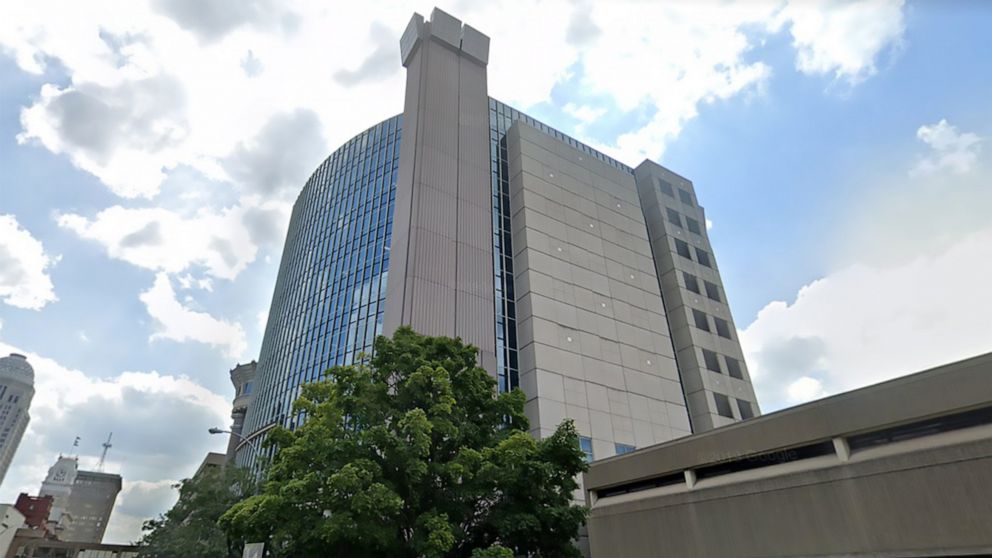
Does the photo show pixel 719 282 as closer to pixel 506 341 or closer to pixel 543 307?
pixel 543 307

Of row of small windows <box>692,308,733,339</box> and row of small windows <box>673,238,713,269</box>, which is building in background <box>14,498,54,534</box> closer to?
row of small windows <box>692,308,733,339</box>

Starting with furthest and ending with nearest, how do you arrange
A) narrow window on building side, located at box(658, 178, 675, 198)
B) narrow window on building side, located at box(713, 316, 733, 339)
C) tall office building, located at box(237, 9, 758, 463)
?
narrow window on building side, located at box(658, 178, 675, 198) → narrow window on building side, located at box(713, 316, 733, 339) → tall office building, located at box(237, 9, 758, 463)

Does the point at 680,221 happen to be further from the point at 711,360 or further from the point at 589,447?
the point at 589,447

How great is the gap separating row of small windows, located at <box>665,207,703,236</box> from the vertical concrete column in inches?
829

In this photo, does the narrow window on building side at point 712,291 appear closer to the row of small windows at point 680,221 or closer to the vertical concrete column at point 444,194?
the row of small windows at point 680,221

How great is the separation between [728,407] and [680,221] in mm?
A: 18983

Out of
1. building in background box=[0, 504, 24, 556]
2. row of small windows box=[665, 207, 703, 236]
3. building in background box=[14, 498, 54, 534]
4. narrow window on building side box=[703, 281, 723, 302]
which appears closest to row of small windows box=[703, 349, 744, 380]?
narrow window on building side box=[703, 281, 723, 302]

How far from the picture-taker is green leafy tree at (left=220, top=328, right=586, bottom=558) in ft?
47.2

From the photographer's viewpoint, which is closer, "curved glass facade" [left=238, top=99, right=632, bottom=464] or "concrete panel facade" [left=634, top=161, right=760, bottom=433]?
"curved glass facade" [left=238, top=99, right=632, bottom=464]

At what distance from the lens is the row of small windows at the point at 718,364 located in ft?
149

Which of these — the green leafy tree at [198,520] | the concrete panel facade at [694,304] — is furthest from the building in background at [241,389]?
the concrete panel facade at [694,304]

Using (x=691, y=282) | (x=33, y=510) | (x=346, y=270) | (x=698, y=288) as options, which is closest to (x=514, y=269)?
(x=346, y=270)

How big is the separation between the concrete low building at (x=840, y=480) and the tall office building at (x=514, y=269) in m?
12.6

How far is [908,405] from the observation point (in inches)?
599
